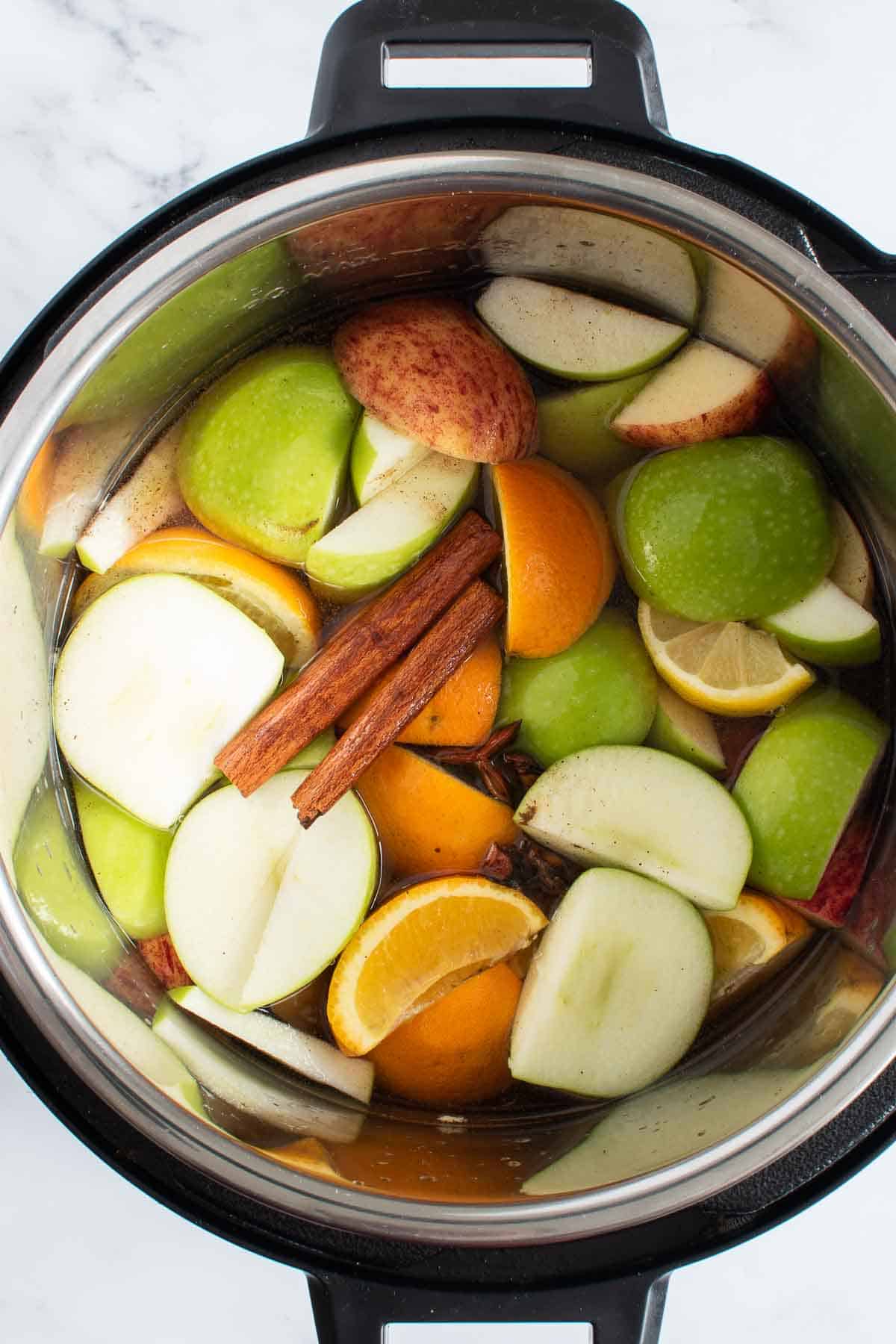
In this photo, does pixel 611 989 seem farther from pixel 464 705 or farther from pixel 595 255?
pixel 595 255

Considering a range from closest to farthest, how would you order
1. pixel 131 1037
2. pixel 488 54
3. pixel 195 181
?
1. pixel 488 54
2. pixel 131 1037
3. pixel 195 181

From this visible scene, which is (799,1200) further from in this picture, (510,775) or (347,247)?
(347,247)

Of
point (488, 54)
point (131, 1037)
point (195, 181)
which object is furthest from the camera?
point (195, 181)

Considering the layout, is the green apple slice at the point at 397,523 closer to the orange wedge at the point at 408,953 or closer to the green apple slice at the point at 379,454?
the green apple slice at the point at 379,454

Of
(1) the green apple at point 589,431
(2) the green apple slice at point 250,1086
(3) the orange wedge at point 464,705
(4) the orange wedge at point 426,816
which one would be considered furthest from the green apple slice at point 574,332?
(2) the green apple slice at point 250,1086

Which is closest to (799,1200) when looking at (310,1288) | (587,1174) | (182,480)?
(587,1174)

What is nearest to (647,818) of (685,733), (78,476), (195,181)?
(685,733)
